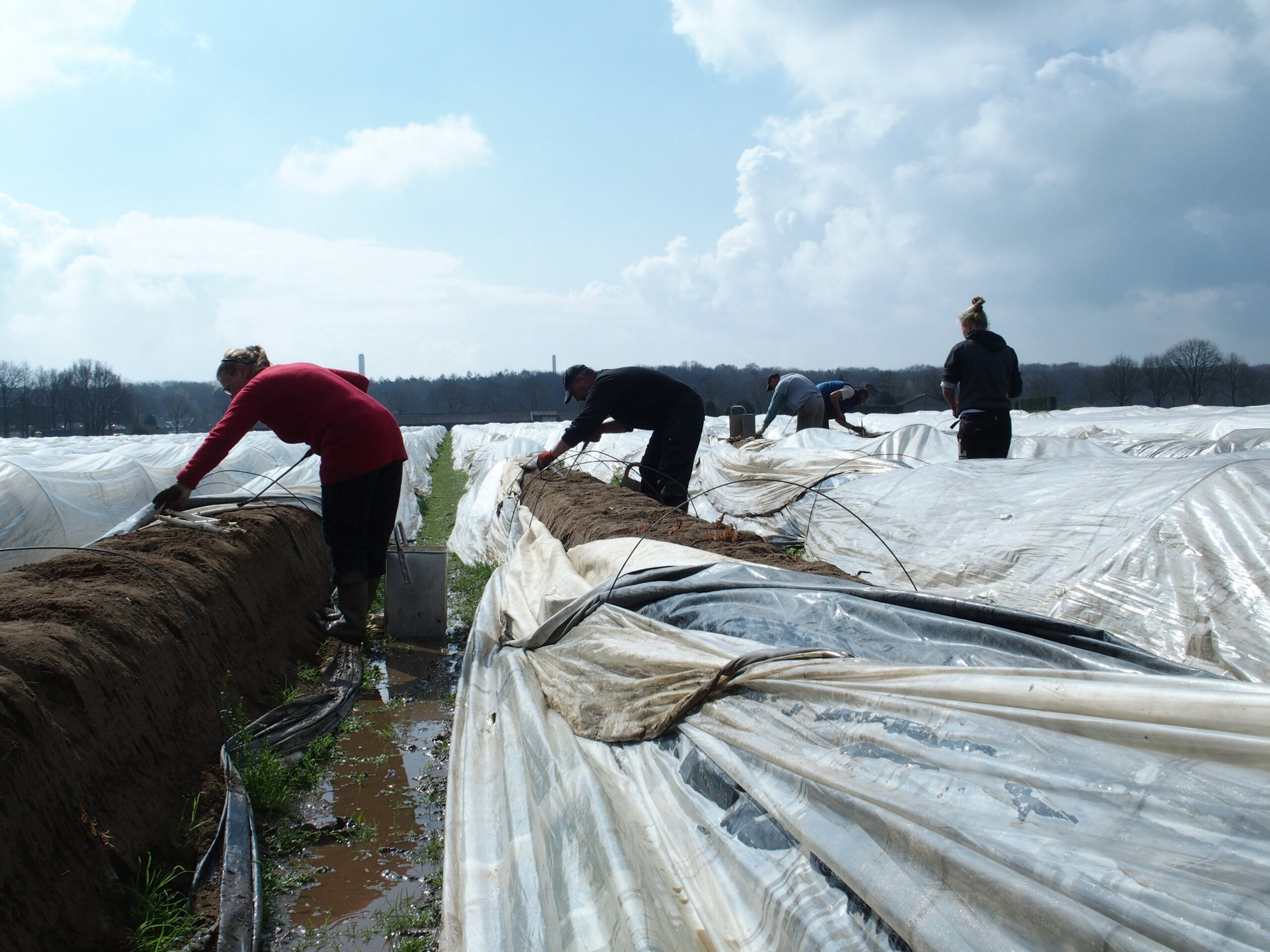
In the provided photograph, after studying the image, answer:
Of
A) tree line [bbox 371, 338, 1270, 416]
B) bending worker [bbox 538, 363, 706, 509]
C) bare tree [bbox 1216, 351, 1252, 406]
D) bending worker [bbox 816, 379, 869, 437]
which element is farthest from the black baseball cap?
bare tree [bbox 1216, 351, 1252, 406]

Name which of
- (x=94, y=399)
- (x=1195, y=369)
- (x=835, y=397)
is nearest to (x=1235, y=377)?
(x=1195, y=369)

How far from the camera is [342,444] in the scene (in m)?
4.06

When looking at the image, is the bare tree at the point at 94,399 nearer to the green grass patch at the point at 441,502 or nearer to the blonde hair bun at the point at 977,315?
the green grass patch at the point at 441,502

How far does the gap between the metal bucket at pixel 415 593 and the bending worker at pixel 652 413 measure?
1082 millimetres

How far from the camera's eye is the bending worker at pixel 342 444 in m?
4.00

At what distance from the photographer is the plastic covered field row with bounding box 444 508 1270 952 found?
0.97 m

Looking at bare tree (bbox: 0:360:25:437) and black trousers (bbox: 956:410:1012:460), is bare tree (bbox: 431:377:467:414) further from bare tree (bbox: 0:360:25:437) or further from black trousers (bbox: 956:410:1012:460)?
black trousers (bbox: 956:410:1012:460)

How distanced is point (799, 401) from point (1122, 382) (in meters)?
33.8

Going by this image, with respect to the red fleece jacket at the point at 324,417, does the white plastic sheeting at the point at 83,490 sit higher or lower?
lower

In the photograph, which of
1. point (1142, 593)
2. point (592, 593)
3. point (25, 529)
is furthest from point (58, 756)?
point (25, 529)

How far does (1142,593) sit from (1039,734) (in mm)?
2347

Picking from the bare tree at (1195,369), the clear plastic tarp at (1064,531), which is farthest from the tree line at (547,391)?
the clear plastic tarp at (1064,531)

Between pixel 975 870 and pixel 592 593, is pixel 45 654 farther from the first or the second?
pixel 975 870

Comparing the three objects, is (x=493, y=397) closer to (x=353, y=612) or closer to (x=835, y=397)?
(x=835, y=397)
